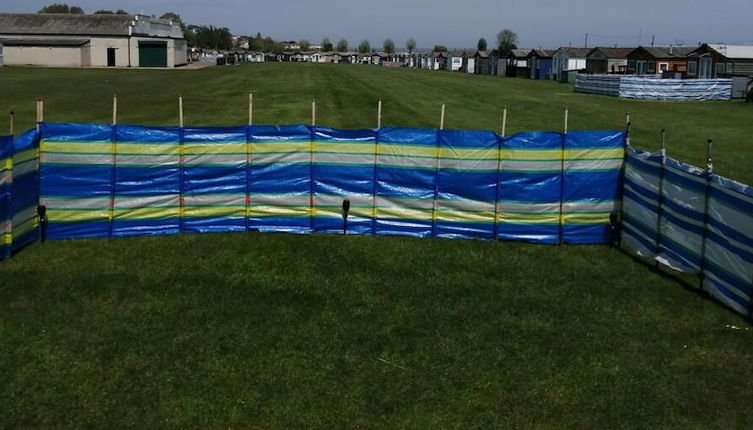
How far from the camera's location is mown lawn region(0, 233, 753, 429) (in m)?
8.18

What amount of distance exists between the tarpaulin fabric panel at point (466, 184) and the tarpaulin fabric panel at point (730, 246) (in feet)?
14.7

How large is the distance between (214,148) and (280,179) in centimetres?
151

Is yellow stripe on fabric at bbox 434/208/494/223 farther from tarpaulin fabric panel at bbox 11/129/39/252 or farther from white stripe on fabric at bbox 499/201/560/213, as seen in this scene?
tarpaulin fabric panel at bbox 11/129/39/252

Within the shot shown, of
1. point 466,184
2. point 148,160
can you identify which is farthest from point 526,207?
point 148,160

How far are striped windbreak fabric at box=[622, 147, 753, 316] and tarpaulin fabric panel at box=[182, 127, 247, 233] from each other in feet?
26.5

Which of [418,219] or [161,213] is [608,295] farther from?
[161,213]

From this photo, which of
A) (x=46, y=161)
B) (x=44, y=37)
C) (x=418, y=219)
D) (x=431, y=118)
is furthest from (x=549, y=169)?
(x=44, y=37)

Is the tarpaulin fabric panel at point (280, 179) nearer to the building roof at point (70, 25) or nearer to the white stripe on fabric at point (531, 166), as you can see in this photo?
the white stripe on fabric at point (531, 166)

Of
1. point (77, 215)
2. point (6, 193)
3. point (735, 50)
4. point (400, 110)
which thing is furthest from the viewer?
point (735, 50)

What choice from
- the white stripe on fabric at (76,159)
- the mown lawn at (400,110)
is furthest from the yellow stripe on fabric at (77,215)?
the mown lawn at (400,110)

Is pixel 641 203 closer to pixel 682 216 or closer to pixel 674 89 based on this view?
pixel 682 216

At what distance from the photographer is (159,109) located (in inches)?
1535

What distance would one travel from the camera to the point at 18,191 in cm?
1351

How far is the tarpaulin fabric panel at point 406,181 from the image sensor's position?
1523cm
